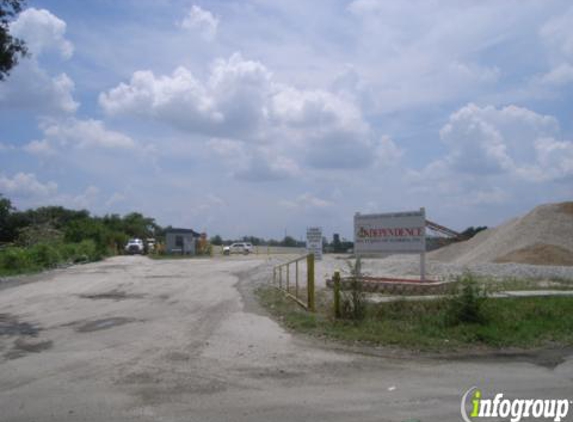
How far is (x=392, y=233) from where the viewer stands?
821 inches

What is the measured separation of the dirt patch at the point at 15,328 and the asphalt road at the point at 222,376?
0.03 m

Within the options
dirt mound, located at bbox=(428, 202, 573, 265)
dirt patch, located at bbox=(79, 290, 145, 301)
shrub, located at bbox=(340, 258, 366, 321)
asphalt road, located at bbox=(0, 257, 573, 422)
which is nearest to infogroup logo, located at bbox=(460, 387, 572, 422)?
asphalt road, located at bbox=(0, 257, 573, 422)

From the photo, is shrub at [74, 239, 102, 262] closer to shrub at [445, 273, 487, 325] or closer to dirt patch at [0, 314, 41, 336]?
dirt patch at [0, 314, 41, 336]

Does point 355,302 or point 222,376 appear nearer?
point 222,376

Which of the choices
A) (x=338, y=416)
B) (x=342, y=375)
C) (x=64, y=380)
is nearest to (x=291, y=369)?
(x=342, y=375)

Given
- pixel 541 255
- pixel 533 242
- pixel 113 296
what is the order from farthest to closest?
pixel 533 242
pixel 541 255
pixel 113 296

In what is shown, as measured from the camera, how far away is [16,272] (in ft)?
113

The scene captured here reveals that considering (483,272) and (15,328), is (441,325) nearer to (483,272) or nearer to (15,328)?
(15,328)

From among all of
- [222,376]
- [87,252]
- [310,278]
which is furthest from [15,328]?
[87,252]

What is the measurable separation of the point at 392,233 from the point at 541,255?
1997 cm

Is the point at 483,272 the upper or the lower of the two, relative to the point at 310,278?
lower

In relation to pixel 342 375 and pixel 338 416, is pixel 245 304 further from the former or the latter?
pixel 338 416

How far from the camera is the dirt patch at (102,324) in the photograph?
13587mm

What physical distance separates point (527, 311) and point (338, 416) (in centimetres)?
866
